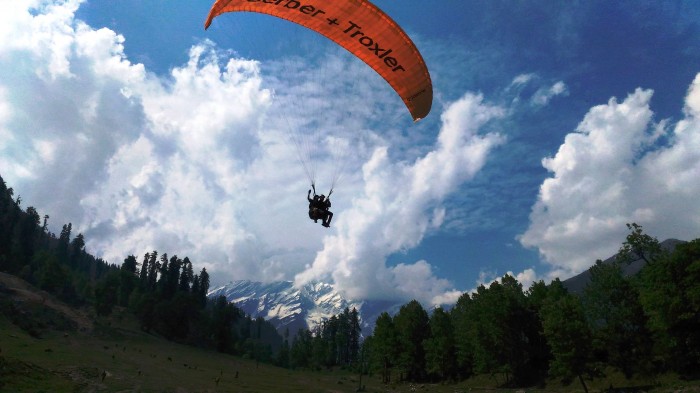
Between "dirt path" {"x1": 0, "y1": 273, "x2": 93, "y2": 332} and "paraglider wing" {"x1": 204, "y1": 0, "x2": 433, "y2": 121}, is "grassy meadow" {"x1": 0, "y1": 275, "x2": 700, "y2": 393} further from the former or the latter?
"paraglider wing" {"x1": 204, "y1": 0, "x2": 433, "y2": 121}

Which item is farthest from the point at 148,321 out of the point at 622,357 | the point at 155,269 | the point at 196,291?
the point at 622,357

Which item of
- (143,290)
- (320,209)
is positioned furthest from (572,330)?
(143,290)

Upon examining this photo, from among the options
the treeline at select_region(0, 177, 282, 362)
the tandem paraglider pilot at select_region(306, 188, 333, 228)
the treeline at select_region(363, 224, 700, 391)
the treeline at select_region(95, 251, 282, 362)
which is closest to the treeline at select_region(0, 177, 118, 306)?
the treeline at select_region(0, 177, 282, 362)

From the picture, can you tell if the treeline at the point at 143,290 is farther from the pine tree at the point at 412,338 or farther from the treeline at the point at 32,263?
the pine tree at the point at 412,338

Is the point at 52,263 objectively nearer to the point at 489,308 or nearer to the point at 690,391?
Result: the point at 489,308

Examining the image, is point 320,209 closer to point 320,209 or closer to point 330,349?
point 320,209

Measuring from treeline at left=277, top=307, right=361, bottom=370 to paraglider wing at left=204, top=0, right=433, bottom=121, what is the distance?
118m

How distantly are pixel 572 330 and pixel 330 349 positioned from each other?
10804 centimetres

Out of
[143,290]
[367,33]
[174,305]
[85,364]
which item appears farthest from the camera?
[143,290]

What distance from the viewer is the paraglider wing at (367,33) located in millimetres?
20938

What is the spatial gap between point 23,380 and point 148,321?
9027cm

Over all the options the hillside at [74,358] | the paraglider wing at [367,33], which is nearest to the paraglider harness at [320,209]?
the paraglider wing at [367,33]

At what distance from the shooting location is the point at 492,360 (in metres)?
60.0

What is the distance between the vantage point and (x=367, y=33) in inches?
877
